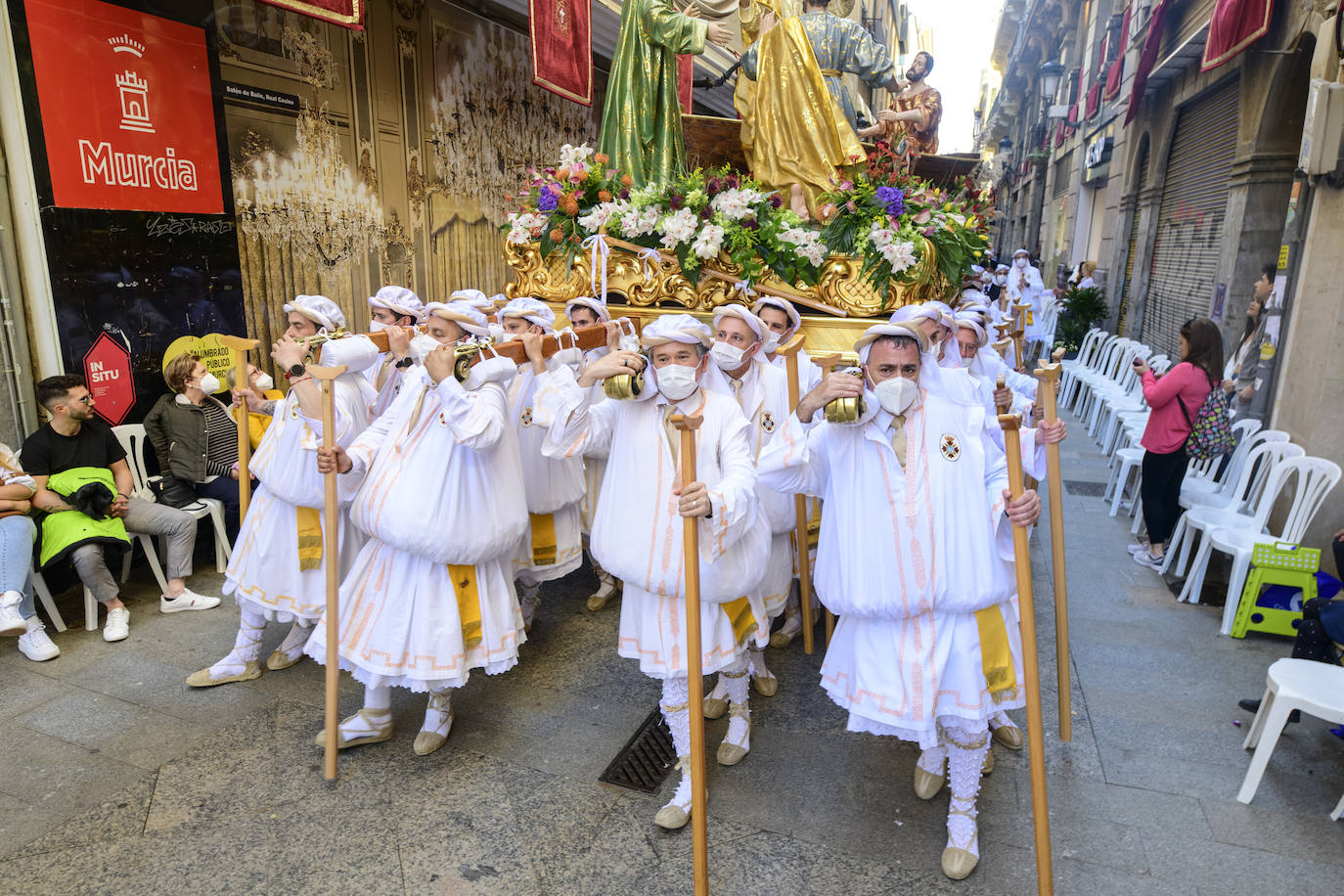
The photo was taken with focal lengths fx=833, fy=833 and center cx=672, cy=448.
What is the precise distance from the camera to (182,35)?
19.6ft

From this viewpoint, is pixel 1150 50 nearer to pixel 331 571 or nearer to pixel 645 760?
pixel 645 760

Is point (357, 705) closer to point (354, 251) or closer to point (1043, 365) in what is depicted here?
point (1043, 365)

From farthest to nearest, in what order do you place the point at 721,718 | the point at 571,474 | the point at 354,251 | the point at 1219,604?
the point at 354,251, the point at 1219,604, the point at 571,474, the point at 721,718

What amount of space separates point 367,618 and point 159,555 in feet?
10.7

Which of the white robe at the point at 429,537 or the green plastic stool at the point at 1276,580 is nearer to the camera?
the white robe at the point at 429,537

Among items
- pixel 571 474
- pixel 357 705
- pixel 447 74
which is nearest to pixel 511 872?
pixel 357 705

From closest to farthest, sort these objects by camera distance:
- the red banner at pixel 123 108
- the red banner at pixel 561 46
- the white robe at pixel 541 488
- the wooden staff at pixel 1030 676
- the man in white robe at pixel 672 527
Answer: the wooden staff at pixel 1030 676 → the man in white robe at pixel 672 527 → the white robe at pixel 541 488 → the red banner at pixel 123 108 → the red banner at pixel 561 46

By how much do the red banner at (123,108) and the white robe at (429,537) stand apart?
134 inches

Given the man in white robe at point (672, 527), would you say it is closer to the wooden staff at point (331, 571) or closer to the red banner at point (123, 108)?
the wooden staff at point (331, 571)

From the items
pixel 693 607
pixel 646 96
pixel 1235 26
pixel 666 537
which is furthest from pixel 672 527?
pixel 1235 26

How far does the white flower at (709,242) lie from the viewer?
5.54m

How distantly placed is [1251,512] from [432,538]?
577 centimetres

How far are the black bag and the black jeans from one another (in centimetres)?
709

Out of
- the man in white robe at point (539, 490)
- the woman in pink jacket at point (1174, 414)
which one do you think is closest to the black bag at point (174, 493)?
the man in white robe at point (539, 490)
